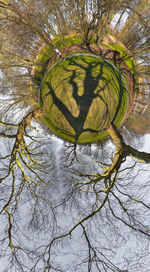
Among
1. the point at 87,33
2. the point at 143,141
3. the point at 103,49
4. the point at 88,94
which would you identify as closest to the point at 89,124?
the point at 88,94

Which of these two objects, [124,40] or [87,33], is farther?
[124,40]

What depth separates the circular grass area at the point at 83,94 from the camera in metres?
4.17

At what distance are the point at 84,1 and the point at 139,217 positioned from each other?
17.2ft

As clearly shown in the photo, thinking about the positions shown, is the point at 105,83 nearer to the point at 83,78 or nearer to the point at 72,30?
the point at 83,78

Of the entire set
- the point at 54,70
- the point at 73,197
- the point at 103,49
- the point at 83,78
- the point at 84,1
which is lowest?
the point at 73,197

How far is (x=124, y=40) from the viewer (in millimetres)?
5242

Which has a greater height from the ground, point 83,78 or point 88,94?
point 83,78

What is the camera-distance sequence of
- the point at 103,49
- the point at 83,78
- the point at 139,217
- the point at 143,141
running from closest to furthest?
1. the point at 139,217
2. the point at 83,78
3. the point at 103,49
4. the point at 143,141

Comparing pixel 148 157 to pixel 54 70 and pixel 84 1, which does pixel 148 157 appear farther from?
pixel 84 1

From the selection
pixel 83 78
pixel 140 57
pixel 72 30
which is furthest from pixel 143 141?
pixel 72 30

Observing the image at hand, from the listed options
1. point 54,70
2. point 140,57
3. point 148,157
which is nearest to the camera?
point 148,157

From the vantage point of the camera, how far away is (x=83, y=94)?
13.6 ft

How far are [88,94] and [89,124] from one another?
0.77 meters

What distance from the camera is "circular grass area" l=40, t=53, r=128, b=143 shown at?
4.17m
